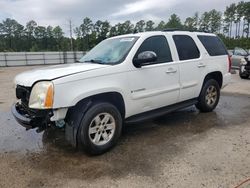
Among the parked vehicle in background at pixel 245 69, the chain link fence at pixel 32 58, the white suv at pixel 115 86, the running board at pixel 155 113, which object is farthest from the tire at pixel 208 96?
the chain link fence at pixel 32 58

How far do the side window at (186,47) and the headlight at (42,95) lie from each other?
273 centimetres

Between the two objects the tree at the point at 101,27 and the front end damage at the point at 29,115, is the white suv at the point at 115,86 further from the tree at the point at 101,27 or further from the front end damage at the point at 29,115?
the tree at the point at 101,27

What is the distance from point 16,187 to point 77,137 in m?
0.97

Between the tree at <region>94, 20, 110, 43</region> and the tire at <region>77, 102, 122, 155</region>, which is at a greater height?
the tree at <region>94, 20, 110, 43</region>

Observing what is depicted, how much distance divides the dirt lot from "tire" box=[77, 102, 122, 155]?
0.16 meters

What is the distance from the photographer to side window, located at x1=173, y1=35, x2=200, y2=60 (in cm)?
503

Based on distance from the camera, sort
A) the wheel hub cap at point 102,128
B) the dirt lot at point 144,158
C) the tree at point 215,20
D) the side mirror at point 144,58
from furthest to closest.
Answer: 1. the tree at point 215,20
2. the side mirror at point 144,58
3. the wheel hub cap at point 102,128
4. the dirt lot at point 144,158

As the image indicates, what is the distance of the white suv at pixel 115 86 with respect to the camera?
3441 mm

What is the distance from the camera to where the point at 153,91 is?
4430mm

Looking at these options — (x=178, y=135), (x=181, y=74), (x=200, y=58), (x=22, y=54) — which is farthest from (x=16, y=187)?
(x=22, y=54)

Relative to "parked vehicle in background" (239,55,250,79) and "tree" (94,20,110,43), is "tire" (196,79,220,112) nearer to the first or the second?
"parked vehicle in background" (239,55,250,79)

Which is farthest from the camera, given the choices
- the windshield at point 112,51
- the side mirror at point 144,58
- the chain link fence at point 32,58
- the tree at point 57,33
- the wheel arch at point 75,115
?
the tree at point 57,33

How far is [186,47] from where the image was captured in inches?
205

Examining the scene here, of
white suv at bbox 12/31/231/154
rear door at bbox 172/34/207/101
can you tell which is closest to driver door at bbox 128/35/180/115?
white suv at bbox 12/31/231/154
